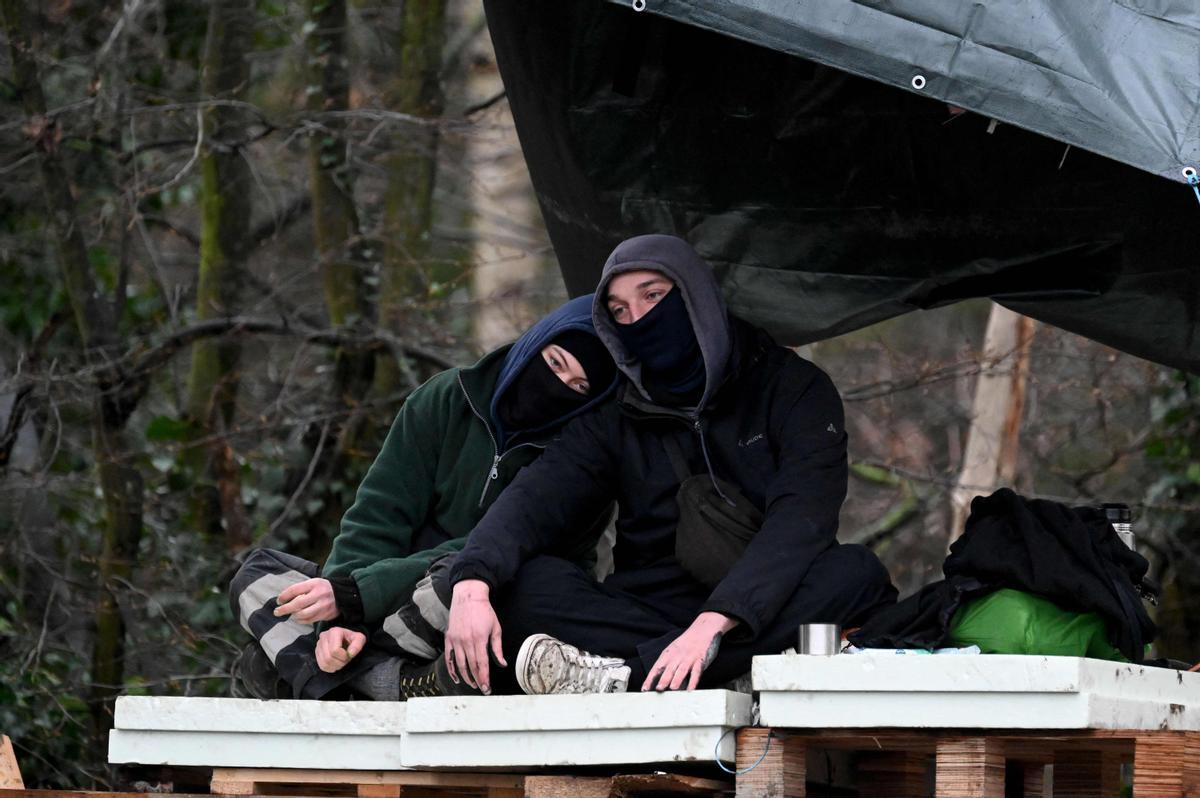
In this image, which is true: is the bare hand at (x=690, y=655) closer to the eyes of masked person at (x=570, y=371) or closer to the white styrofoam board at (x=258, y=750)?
the white styrofoam board at (x=258, y=750)

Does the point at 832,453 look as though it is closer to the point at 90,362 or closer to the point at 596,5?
the point at 596,5

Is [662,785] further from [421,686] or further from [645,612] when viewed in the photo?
[421,686]

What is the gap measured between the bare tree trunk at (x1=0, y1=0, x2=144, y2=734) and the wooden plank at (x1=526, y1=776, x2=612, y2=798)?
377 cm

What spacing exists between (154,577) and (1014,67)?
485cm

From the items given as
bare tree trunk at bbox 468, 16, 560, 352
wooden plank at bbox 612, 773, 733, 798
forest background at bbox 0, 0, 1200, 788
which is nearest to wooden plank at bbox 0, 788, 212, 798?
wooden plank at bbox 612, 773, 733, 798

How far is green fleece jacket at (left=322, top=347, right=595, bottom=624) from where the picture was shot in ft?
13.0

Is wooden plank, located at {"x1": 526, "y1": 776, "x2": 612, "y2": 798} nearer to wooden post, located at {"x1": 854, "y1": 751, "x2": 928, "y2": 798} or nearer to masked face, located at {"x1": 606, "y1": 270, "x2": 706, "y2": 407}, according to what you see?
wooden post, located at {"x1": 854, "y1": 751, "x2": 928, "y2": 798}

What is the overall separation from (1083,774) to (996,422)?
5132mm

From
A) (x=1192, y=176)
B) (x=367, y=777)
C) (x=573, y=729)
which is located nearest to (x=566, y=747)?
(x=573, y=729)

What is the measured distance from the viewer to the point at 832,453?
356cm

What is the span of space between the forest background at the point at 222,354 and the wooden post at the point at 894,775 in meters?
3.56

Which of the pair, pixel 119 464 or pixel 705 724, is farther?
pixel 119 464

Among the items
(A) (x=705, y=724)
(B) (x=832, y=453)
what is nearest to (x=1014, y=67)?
(B) (x=832, y=453)

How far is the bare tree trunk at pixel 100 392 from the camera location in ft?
21.0
